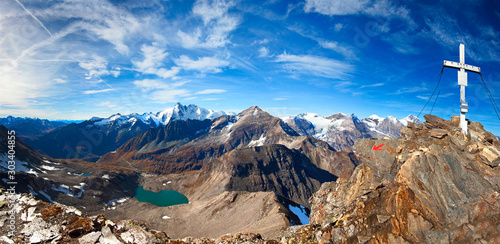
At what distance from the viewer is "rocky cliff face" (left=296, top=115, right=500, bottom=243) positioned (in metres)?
13.9

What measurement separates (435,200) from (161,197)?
16599 cm

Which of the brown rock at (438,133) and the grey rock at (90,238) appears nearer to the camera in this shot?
the grey rock at (90,238)

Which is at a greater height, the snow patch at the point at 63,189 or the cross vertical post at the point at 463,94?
the cross vertical post at the point at 463,94

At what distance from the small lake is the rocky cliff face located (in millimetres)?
142339

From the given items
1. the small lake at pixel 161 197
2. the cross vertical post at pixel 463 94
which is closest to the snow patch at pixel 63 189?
the small lake at pixel 161 197

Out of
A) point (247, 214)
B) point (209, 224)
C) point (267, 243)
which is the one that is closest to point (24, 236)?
point (267, 243)

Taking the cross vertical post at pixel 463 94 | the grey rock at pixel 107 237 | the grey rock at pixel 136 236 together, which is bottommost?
the grey rock at pixel 136 236

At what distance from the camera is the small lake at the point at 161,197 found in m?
138

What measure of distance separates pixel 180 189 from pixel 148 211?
2468 inches

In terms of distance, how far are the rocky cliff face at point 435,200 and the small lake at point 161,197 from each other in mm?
142339

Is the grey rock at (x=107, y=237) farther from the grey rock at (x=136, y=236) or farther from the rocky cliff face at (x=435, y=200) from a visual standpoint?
the rocky cliff face at (x=435, y=200)

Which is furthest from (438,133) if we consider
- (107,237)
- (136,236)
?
(107,237)

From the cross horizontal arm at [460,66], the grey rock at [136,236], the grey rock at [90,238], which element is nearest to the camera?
the grey rock at [90,238]

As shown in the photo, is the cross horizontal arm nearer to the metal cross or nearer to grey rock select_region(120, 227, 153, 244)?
the metal cross
